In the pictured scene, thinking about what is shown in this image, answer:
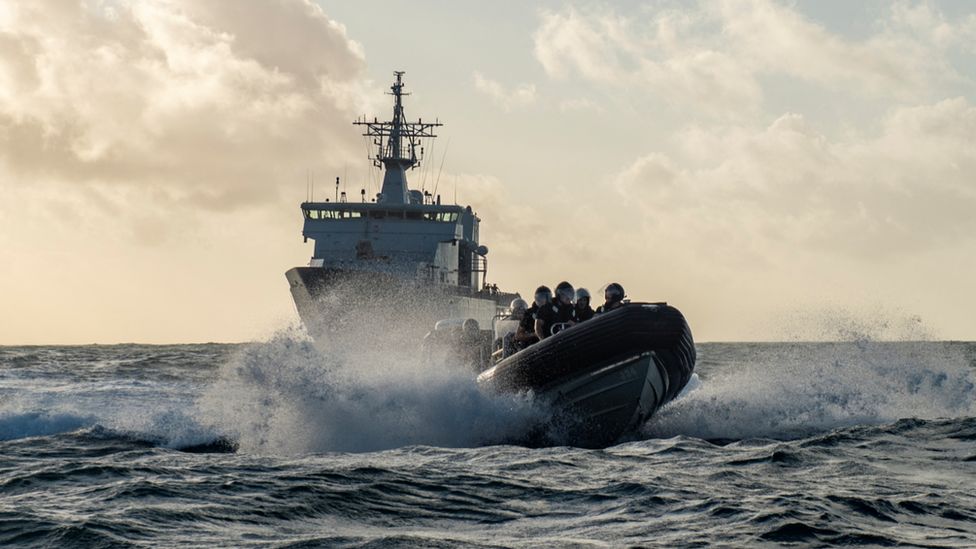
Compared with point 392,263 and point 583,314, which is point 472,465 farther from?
point 392,263

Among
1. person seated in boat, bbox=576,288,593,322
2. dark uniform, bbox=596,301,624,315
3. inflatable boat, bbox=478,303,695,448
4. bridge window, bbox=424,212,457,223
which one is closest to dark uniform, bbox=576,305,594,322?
person seated in boat, bbox=576,288,593,322

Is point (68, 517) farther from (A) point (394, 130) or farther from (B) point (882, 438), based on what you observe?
(A) point (394, 130)

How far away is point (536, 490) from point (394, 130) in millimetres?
39546

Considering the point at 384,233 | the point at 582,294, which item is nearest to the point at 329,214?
the point at 384,233

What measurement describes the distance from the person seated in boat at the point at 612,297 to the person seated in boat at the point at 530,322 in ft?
2.60

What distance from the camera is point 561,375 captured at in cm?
1493

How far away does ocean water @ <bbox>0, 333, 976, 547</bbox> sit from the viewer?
8.68 meters

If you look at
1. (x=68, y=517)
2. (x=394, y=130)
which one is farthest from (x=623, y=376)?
(x=394, y=130)

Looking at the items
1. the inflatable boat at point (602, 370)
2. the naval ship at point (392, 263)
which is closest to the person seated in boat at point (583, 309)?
the inflatable boat at point (602, 370)

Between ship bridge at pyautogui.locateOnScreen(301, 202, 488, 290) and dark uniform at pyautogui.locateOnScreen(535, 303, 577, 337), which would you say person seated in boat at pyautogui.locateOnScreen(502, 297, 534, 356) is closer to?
dark uniform at pyautogui.locateOnScreen(535, 303, 577, 337)

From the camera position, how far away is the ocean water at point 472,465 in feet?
28.5

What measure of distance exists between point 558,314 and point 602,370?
58.5 inches

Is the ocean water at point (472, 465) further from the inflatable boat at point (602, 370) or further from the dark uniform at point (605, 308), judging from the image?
the dark uniform at point (605, 308)

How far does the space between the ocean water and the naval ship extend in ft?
59.8
